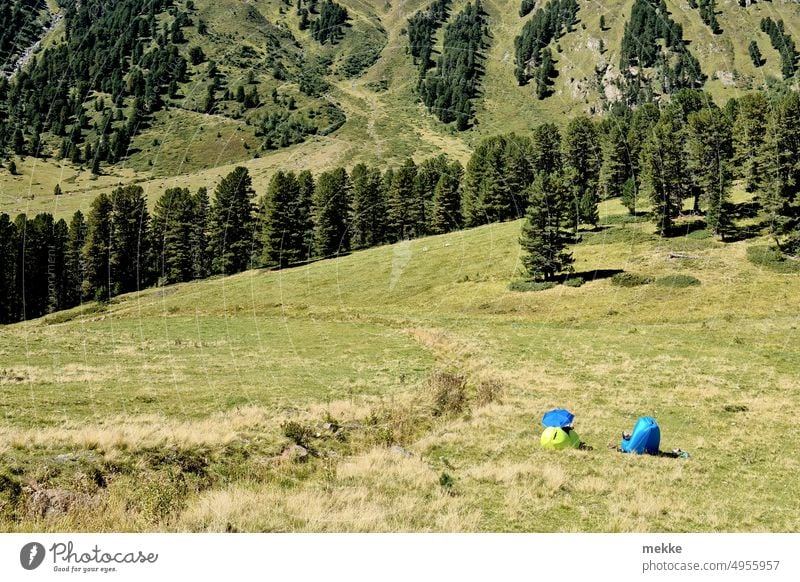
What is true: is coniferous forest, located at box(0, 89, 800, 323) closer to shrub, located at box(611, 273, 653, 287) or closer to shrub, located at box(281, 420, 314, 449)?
shrub, located at box(611, 273, 653, 287)

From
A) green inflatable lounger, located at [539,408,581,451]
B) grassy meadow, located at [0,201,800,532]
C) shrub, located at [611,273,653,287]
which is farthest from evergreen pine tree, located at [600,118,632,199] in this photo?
green inflatable lounger, located at [539,408,581,451]

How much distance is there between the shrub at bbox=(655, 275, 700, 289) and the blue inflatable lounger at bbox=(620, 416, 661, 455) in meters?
49.1

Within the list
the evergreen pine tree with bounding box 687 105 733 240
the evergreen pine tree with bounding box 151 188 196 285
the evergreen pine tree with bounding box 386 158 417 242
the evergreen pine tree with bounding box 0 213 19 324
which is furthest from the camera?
the evergreen pine tree with bounding box 386 158 417 242

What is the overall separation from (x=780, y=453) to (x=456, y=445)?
32.4 feet

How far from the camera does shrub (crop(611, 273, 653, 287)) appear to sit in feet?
202

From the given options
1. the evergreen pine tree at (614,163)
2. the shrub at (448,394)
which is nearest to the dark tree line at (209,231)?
the evergreen pine tree at (614,163)

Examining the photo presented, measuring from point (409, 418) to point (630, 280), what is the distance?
5060cm

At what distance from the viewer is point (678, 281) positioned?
60219 millimetres

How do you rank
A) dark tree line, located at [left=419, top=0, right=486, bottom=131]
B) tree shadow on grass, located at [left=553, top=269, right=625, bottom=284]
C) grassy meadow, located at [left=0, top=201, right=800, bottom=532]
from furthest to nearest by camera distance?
1. tree shadow on grass, located at [left=553, top=269, right=625, bottom=284]
2. dark tree line, located at [left=419, top=0, right=486, bottom=131]
3. grassy meadow, located at [left=0, top=201, right=800, bottom=532]

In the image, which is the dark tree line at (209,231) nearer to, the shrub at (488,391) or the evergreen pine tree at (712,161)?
the evergreen pine tree at (712,161)

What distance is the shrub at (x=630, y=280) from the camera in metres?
61.5

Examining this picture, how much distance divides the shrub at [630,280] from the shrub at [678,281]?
4.26 feet

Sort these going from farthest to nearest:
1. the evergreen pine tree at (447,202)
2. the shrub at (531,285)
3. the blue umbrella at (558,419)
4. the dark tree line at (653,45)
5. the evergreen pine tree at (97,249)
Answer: the evergreen pine tree at (447,202)
the evergreen pine tree at (97,249)
the shrub at (531,285)
the blue umbrella at (558,419)
the dark tree line at (653,45)
